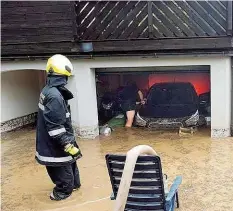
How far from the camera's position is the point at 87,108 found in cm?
967

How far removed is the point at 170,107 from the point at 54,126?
18.1 feet

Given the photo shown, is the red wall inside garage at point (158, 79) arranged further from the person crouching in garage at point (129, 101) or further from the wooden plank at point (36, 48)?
the wooden plank at point (36, 48)

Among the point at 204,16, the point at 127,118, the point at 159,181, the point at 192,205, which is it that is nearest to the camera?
the point at 159,181

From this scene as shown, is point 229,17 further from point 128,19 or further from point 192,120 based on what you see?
point 192,120

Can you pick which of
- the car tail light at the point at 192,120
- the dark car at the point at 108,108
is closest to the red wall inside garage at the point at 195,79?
the dark car at the point at 108,108

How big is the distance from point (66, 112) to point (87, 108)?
404 centimetres

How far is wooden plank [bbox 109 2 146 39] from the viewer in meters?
8.90

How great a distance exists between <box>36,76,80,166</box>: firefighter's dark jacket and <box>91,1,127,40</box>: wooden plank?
12.4ft

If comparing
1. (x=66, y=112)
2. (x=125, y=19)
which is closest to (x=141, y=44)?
(x=125, y=19)

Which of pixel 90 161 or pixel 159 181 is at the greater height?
pixel 159 181

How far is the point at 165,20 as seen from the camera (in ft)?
28.8

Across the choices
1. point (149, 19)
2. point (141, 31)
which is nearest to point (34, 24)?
point (141, 31)

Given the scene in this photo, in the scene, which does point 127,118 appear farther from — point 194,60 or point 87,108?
point 194,60

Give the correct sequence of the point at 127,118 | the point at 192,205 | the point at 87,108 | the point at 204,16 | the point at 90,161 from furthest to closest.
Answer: the point at 127,118, the point at 87,108, the point at 204,16, the point at 90,161, the point at 192,205
